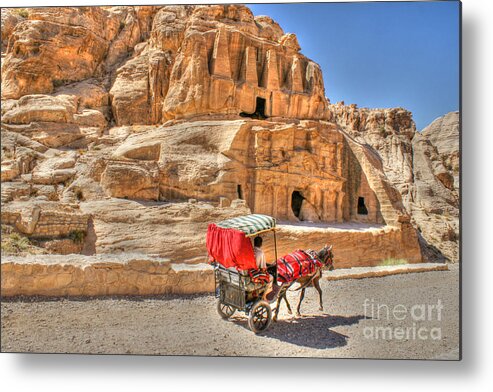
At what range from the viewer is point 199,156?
13.5 m

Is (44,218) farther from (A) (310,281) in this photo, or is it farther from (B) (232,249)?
(A) (310,281)

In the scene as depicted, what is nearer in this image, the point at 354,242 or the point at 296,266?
the point at 296,266

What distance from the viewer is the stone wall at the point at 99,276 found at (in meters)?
8.01

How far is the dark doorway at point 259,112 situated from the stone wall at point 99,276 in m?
7.80


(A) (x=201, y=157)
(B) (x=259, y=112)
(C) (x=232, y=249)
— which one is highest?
(B) (x=259, y=112)

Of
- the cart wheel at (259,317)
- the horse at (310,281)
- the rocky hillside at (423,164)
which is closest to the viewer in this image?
the cart wheel at (259,317)

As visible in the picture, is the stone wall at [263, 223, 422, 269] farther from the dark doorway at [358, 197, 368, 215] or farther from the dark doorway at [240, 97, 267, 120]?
the dark doorway at [240, 97, 267, 120]

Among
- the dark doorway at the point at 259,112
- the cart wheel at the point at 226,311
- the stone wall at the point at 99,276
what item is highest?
the dark doorway at the point at 259,112

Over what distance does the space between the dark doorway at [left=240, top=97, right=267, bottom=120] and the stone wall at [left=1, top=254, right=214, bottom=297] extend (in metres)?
7.80

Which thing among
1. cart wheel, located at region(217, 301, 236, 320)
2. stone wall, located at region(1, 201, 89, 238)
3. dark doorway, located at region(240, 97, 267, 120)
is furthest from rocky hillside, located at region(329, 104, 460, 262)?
stone wall, located at region(1, 201, 89, 238)

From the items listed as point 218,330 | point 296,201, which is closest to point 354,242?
point 296,201

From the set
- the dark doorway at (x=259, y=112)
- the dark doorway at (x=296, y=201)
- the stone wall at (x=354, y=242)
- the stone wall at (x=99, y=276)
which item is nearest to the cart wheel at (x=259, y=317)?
the stone wall at (x=99, y=276)

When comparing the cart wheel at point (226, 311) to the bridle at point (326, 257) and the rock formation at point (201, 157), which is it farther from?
the rock formation at point (201, 157)

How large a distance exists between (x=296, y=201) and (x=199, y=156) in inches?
158
